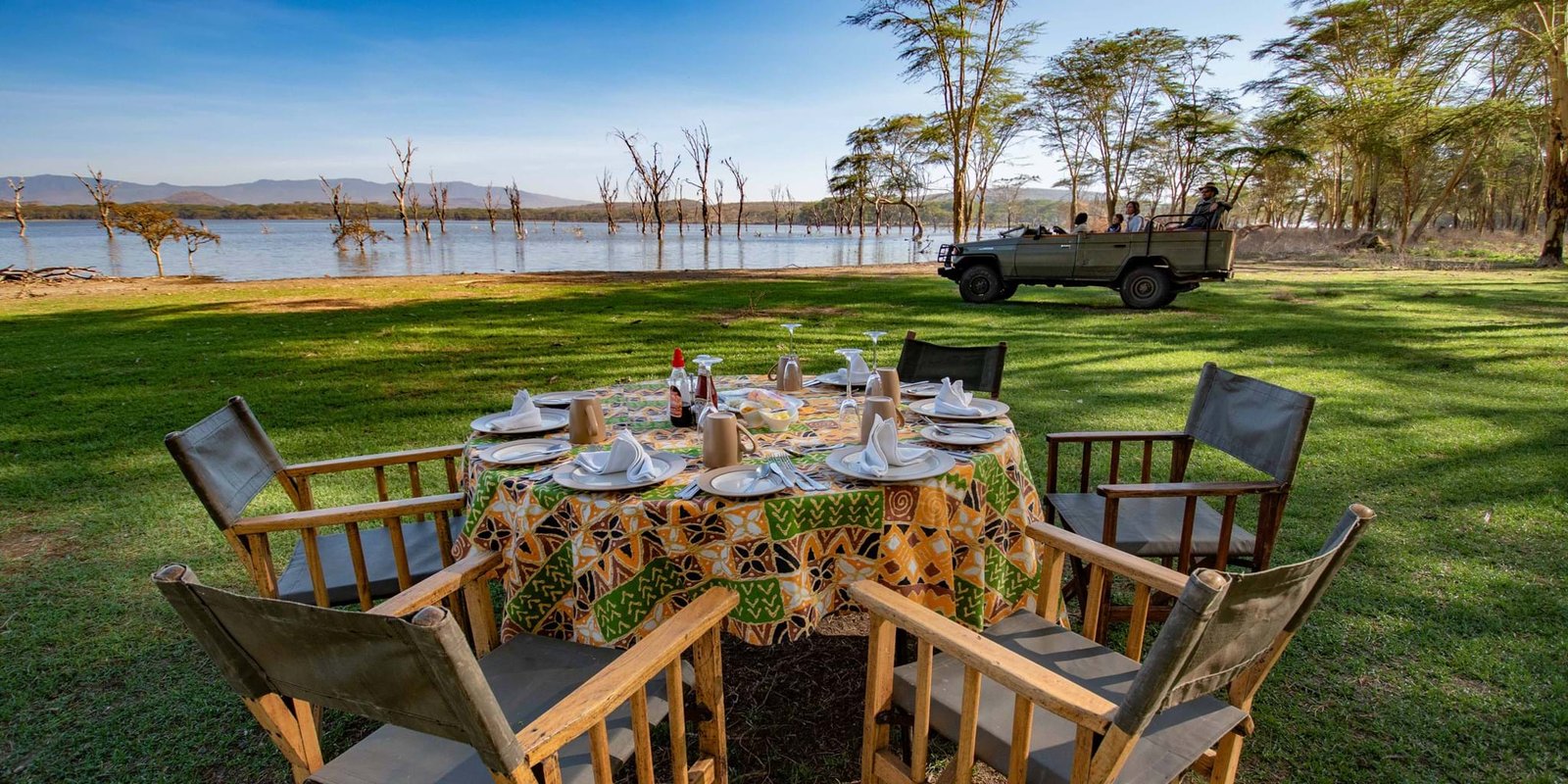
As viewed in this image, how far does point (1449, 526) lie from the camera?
342 centimetres

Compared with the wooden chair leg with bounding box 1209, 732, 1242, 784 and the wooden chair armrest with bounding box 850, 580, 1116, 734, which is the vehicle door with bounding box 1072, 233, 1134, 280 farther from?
the wooden chair armrest with bounding box 850, 580, 1116, 734

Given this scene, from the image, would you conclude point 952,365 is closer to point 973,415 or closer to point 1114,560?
point 973,415

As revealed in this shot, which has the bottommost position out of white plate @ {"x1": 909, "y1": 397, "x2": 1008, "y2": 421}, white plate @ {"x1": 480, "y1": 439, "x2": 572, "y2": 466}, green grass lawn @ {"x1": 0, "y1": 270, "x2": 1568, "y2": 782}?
green grass lawn @ {"x1": 0, "y1": 270, "x2": 1568, "y2": 782}

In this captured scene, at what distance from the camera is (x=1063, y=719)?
4.91 ft

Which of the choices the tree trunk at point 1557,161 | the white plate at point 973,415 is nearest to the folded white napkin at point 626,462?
the white plate at point 973,415

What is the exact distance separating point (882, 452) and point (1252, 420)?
1516 mm

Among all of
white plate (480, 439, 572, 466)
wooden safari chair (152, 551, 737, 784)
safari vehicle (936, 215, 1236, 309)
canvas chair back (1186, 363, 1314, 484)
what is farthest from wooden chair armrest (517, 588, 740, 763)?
A: safari vehicle (936, 215, 1236, 309)

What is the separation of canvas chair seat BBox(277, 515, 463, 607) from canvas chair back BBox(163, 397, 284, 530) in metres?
0.28

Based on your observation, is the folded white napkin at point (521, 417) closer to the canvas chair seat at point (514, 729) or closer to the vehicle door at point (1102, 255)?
the canvas chair seat at point (514, 729)

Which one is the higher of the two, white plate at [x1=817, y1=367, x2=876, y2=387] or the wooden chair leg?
white plate at [x1=817, y1=367, x2=876, y2=387]

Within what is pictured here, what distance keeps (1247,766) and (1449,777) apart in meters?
0.53

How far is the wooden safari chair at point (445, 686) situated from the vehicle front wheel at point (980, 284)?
36.6 feet

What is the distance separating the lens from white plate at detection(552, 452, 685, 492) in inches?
66.8

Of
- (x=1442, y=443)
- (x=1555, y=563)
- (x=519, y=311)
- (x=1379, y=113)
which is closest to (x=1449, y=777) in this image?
(x=1555, y=563)
